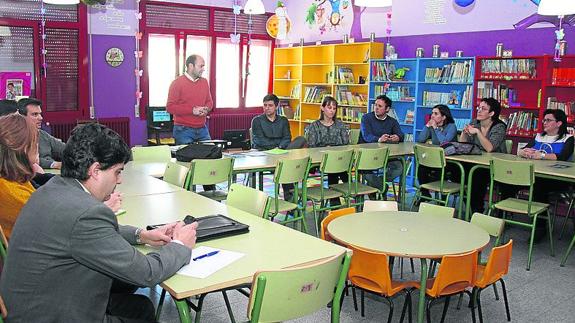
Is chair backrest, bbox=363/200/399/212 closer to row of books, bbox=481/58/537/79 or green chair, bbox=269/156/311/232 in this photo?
green chair, bbox=269/156/311/232

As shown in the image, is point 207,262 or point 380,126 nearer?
point 207,262

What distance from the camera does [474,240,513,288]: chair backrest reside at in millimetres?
3018

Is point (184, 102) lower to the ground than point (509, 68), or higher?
lower

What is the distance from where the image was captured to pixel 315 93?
9.91 metres

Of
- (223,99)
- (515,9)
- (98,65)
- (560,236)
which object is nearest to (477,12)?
(515,9)

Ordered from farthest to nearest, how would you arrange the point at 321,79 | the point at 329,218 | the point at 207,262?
the point at 321,79, the point at 329,218, the point at 207,262

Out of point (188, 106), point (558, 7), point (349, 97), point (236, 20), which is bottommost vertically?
point (188, 106)

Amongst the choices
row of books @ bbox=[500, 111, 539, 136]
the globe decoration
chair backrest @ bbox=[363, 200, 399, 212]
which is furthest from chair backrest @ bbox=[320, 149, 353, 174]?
the globe decoration

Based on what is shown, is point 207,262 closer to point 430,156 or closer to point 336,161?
point 336,161

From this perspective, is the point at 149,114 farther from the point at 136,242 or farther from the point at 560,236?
the point at 136,242

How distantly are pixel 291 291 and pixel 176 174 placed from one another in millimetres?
2355

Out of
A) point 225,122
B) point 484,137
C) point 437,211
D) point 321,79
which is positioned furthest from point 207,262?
point 225,122

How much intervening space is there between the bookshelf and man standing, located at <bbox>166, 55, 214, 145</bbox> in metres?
3.28

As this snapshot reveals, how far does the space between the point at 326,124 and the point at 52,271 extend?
16.9ft
